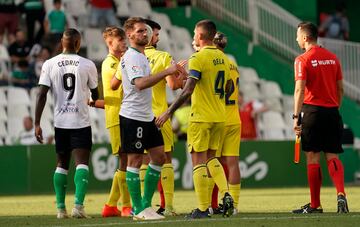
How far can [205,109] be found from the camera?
15.0 m

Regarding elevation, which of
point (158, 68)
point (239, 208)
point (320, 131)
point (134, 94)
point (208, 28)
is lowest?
point (239, 208)

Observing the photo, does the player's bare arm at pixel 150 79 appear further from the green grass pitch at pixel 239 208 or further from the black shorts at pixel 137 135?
the green grass pitch at pixel 239 208

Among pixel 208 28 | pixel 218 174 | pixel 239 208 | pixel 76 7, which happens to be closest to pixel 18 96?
pixel 76 7

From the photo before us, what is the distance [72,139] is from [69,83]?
69 centimetres

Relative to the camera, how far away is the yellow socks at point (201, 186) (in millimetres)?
14727

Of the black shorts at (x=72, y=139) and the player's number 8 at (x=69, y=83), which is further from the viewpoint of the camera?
the player's number 8 at (x=69, y=83)

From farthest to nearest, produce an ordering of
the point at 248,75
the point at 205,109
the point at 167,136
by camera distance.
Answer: the point at 248,75
the point at 167,136
the point at 205,109

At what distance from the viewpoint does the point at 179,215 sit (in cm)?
1576

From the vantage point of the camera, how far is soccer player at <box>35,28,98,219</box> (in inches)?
614

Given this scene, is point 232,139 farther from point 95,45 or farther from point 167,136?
point 95,45

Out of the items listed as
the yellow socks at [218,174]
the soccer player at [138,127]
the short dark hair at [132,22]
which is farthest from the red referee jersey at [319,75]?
the short dark hair at [132,22]

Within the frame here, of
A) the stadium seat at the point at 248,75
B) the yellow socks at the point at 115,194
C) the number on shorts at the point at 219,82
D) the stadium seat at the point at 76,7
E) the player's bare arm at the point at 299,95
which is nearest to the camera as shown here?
the number on shorts at the point at 219,82

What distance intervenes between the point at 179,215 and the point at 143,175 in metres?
0.77

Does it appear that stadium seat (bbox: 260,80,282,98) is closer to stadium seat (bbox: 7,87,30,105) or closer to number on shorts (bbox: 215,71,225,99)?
stadium seat (bbox: 7,87,30,105)
